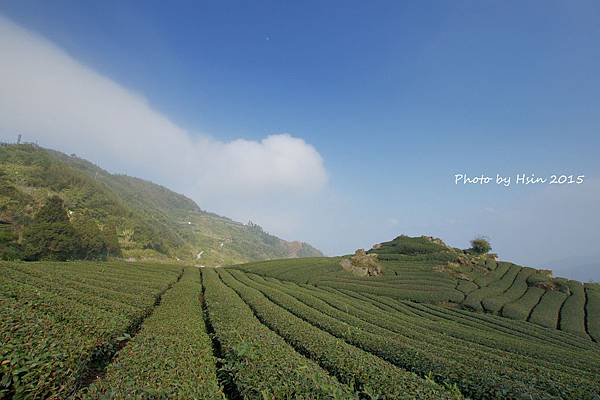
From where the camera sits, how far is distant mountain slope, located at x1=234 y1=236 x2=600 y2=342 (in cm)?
3984

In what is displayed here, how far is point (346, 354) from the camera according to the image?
12867 mm

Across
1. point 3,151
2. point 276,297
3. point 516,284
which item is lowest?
point 276,297

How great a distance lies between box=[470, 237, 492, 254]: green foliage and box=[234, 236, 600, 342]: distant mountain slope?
8.05m

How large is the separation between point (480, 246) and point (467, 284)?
33863 mm

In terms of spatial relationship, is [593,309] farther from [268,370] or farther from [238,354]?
[238,354]

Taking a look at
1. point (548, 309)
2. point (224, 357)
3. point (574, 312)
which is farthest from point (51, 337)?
point (574, 312)

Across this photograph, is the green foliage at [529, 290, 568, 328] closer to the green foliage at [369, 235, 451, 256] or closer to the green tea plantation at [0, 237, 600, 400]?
the green tea plantation at [0, 237, 600, 400]

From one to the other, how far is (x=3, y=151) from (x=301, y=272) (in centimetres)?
17517

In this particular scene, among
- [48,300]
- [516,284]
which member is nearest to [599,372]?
[48,300]

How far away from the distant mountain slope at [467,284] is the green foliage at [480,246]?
317 inches

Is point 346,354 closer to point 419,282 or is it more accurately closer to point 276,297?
point 276,297

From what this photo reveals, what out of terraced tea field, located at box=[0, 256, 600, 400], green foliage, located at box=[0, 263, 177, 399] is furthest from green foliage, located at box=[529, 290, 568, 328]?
green foliage, located at box=[0, 263, 177, 399]

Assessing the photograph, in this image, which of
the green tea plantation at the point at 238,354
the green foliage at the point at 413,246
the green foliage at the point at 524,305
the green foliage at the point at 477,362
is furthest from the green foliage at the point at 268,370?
the green foliage at the point at 413,246

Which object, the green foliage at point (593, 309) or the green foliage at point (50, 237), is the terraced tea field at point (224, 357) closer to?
the green foliage at point (593, 309)
